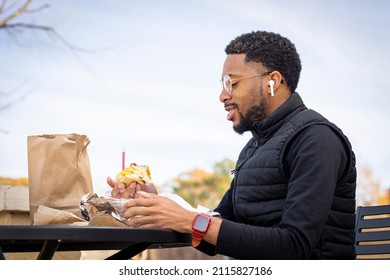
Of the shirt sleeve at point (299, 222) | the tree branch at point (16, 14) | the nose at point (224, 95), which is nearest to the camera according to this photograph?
the shirt sleeve at point (299, 222)

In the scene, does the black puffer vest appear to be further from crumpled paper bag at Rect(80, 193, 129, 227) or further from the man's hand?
crumpled paper bag at Rect(80, 193, 129, 227)

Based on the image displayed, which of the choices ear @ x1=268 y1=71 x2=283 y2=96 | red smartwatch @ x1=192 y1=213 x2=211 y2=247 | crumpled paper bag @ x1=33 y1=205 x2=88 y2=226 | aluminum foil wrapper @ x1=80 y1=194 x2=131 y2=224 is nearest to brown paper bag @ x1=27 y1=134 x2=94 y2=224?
crumpled paper bag @ x1=33 y1=205 x2=88 y2=226

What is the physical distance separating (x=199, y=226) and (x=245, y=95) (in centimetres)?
51

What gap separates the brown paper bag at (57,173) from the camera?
199cm

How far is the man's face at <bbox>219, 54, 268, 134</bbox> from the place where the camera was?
1.94m

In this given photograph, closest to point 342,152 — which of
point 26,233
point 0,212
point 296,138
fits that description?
point 296,138

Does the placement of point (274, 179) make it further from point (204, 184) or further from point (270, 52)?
point (204, 184)

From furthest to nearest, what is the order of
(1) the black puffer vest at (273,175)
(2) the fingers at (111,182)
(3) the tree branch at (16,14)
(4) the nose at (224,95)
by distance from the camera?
1. (3) the tree branch at (16,14)
2. (4) the nose at (224,95)
3. (2) the fingers at (111,182)
4. (1) the black puffer vest at (273,175)

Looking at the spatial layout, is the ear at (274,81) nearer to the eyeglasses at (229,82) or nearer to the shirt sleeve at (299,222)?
the eyeglasses at (229,82)

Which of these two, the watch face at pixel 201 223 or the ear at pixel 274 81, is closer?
the watch face at pixel 201 223

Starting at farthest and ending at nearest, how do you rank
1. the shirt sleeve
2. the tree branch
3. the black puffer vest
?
the tree branch, the black puffer vest, the shirt sleeve

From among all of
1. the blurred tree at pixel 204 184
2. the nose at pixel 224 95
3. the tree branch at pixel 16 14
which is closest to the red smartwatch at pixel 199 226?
the nose at pixel 224 95

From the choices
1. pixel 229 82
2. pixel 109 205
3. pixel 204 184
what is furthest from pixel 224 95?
pixel 204 184

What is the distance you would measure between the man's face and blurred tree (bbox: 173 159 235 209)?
20.8 metres
